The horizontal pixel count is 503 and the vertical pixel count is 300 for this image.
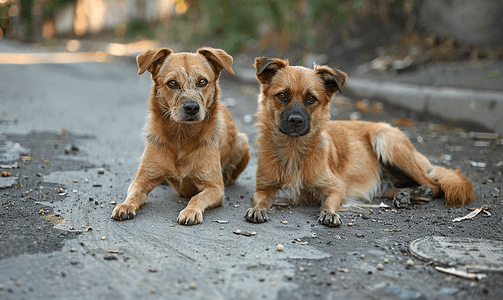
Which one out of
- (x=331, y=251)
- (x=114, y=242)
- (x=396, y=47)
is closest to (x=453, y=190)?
(x=331, y=251)

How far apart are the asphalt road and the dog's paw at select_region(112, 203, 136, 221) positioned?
7cm

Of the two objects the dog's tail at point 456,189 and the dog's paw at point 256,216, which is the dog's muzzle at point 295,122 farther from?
the dog's tail at point 456,189

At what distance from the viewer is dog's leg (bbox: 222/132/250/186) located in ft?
15.5


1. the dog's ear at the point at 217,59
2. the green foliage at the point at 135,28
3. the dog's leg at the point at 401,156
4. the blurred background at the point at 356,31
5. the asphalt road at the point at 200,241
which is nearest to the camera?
the asphalt road at the point at 200,241

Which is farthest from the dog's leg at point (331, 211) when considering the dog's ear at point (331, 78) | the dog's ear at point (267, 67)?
the dog's ear at point (267, 67)

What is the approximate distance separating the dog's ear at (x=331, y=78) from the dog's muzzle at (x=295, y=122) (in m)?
0.44

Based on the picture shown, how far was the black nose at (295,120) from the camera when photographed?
3772 millimetres

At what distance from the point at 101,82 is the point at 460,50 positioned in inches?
359

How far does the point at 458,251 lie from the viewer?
2.77 metres

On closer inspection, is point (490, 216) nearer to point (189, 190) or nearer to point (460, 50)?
point (189, 190)

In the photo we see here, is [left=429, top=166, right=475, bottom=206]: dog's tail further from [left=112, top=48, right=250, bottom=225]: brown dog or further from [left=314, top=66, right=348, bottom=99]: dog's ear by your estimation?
[left=112, top=48, right=250, bottom=225]: brown dog

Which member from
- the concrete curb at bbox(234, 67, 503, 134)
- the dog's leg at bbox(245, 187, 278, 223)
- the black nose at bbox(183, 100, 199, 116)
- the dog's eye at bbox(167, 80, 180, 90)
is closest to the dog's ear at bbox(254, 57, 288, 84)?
the black nose at bbox(183, 100, 199, 116)

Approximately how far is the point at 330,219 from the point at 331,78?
56.7 inches

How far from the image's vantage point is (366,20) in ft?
36.0
